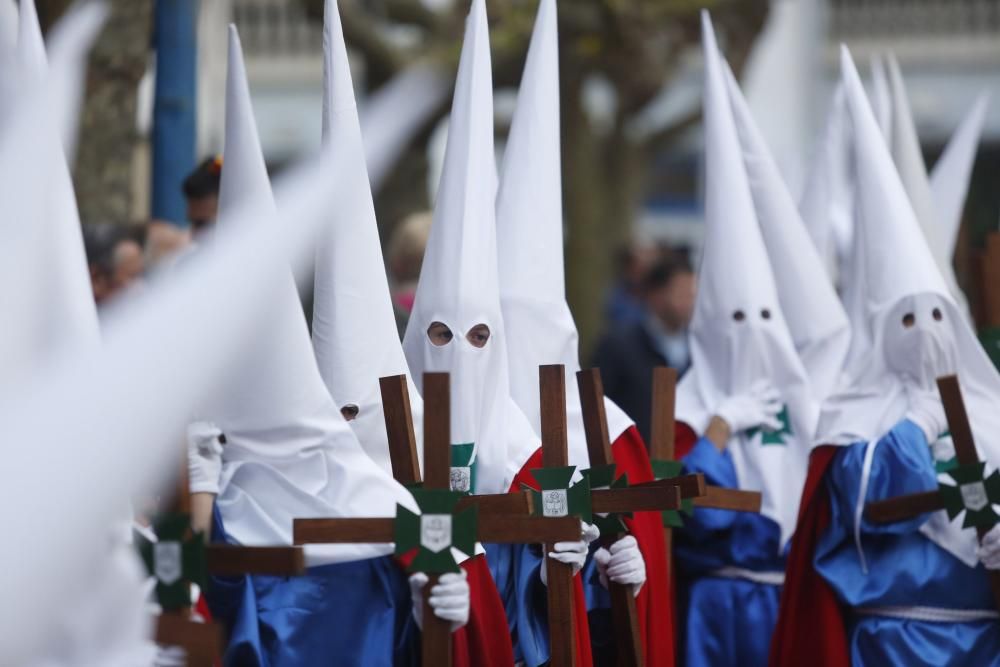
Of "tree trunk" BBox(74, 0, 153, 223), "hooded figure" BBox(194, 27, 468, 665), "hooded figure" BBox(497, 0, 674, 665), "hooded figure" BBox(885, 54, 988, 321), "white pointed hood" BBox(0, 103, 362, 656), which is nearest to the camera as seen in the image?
"white pointed hood" BBox(0, 103, 362, 656)

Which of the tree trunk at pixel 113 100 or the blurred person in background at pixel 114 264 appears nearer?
the blurred person in background at pixel 114 264

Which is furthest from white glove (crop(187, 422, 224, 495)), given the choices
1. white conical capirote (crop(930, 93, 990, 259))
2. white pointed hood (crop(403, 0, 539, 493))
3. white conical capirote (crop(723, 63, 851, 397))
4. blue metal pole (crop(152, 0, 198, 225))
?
white conical capirote (crop(930, 93, 990, 259))

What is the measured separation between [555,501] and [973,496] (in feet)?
4.85

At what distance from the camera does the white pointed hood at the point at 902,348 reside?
5.16 meters

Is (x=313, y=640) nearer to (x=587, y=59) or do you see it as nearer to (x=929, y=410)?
(x=929, y=410)

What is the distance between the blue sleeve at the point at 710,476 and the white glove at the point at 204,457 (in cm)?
221

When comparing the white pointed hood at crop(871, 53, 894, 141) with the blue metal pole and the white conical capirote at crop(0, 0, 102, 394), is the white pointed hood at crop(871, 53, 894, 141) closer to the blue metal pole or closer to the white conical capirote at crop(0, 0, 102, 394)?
the blue metal pole

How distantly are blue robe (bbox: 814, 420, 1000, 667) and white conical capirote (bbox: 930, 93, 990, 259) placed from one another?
7.76 ft

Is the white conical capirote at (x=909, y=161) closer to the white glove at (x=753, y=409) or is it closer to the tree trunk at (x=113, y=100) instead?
the white glove at (x=753, y=409)

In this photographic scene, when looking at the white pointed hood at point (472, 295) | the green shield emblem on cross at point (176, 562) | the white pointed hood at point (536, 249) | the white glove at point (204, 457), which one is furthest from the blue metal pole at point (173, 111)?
the green shield emblem on cross at point (176, 562)

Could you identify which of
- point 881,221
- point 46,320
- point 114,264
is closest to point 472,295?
point 46,320

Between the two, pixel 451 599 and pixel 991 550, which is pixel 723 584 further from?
pixel 451 599

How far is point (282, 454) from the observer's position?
151 inches

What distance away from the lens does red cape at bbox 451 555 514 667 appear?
392cm
